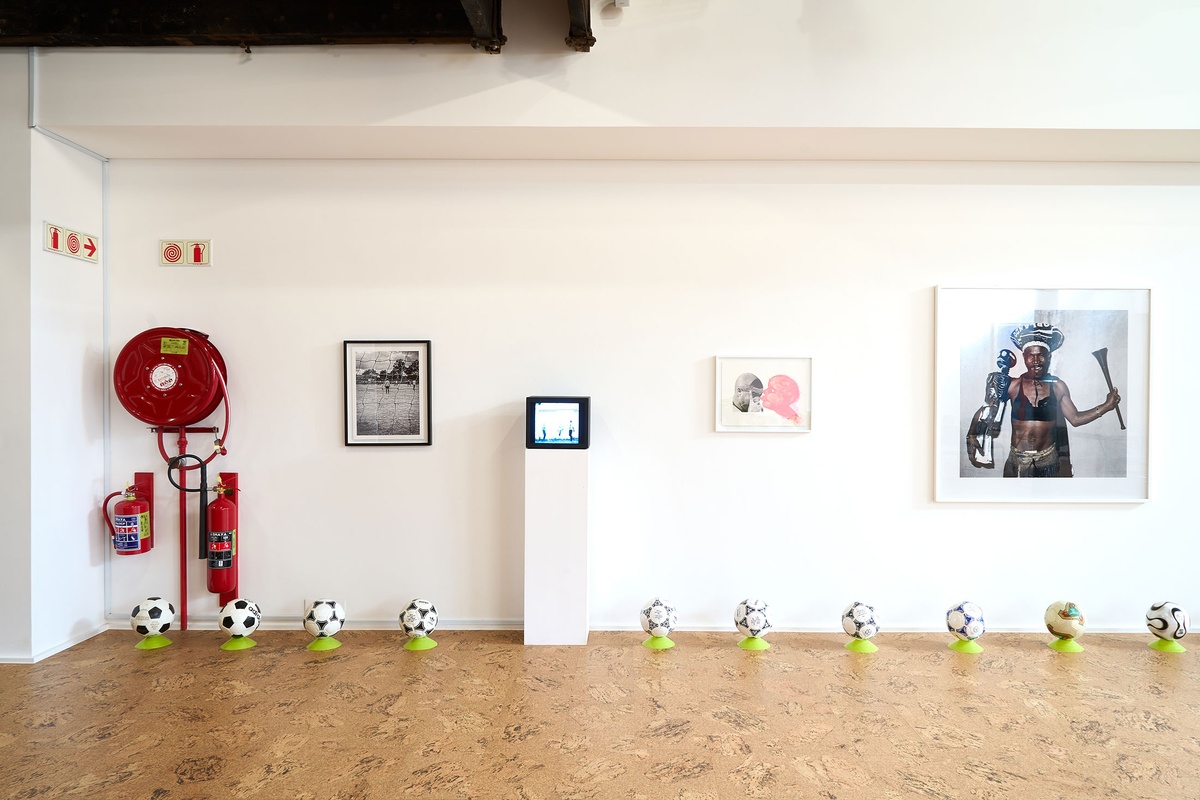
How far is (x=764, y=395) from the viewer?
406 cm

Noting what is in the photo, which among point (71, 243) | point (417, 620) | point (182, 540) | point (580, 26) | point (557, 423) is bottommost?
point (417, 620)

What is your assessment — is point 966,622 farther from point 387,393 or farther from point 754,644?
point 387,393

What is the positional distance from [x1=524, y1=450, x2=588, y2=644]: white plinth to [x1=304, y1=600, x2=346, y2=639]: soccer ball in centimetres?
105

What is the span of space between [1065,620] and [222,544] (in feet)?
15.4

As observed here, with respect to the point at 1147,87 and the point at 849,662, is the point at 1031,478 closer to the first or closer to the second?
the point at 849,662

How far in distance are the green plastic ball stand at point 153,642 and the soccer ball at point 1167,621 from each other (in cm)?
545

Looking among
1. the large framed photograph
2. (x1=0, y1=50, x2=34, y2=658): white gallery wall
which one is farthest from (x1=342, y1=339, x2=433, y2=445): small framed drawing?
the large framed photograph

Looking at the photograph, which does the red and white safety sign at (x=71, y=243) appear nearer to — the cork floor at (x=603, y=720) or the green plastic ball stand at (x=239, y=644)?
the cork floor at (x=603, y=720)

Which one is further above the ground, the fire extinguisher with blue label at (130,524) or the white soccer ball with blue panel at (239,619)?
the fire extinguisher with blue label at (130,524)

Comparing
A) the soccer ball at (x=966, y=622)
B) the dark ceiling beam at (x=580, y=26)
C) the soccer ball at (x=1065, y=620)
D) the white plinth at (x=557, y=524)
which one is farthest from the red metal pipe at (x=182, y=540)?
the soccer ball at (x=1065, y=620)

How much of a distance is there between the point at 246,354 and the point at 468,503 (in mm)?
1589

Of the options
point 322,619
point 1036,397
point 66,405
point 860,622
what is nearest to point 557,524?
point 322,619

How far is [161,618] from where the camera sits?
3766 millimetres

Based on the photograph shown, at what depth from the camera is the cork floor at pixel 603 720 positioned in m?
2.51
